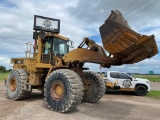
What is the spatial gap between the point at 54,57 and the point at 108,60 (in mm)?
2939

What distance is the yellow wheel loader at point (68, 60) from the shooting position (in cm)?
889

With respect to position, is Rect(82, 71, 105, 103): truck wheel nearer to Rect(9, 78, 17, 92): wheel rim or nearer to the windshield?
the windshield

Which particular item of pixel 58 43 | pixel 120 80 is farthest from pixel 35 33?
pixel 120 80

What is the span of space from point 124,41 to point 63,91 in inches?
124

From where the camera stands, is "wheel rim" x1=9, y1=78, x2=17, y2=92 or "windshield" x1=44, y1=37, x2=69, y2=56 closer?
"windshield" x1=44, y1=37, x2=69, y2=56

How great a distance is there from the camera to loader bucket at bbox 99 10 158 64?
8.43 m

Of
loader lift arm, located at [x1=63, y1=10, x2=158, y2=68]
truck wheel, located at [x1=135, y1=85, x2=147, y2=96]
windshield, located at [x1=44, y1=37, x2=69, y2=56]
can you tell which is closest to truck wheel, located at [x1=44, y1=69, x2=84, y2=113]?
loader lift arm, located at [x1=63, y1=10, x2=158, y2=68]

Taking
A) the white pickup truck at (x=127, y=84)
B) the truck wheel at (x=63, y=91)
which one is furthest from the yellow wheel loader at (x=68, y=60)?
the white pickup truck at (x=127, y=84)

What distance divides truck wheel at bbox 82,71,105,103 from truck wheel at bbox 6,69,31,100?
306cm

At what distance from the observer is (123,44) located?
8719 mm

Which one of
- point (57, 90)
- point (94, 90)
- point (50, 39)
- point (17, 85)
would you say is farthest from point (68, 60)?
point (17, 85)

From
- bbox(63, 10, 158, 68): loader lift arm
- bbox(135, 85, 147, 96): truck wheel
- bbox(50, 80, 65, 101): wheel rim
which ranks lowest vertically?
bbox(135, 85, 147, 96): truck wheel

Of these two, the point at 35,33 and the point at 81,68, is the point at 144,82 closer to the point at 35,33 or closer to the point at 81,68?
the point at 81,68

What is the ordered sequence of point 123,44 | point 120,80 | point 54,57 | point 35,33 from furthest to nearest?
point 120,80
point 35,33
point 54,57
point 123,44
